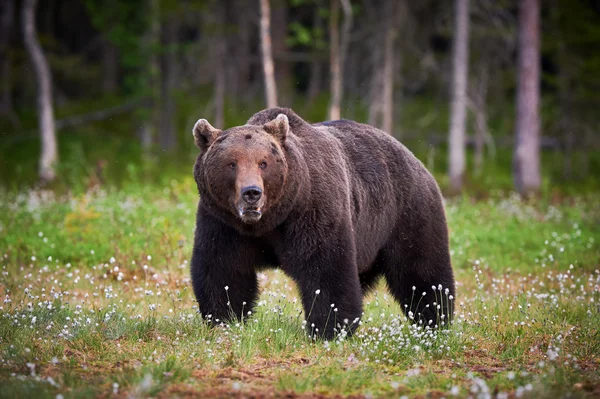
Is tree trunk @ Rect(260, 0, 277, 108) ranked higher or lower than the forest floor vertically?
higher

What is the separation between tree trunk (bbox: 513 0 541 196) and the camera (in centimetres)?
1938

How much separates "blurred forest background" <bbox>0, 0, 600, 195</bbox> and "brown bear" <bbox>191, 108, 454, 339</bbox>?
9.10m

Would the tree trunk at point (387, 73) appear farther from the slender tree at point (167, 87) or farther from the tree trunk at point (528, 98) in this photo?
the slender tree at point (167, 87)

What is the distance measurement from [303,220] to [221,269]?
79cm

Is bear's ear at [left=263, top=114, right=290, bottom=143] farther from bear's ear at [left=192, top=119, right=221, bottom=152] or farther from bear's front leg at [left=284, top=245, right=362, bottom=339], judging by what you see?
bear's front leg at [left=284, top=245, right=362, bottom=339]

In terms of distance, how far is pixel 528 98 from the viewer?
63.7 ft

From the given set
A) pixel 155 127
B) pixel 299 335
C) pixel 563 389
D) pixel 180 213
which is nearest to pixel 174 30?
pixel 155 127

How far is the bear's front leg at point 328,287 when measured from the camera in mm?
5652

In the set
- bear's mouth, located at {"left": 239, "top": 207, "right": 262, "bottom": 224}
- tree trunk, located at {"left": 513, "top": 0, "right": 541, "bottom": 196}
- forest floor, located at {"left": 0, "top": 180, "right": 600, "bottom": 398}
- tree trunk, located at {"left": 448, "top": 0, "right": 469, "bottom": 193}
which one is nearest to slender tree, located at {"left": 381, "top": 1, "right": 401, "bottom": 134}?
tree trunk, located at {"left": 448, "top": 0, "right": 469, "bottom": 193}

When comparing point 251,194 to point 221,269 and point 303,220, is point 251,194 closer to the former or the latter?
point 303,220

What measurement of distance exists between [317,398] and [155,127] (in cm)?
2391

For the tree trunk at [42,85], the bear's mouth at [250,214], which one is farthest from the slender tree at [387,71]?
the bear's mouth at [250,214]

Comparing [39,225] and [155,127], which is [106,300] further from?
[155,127]

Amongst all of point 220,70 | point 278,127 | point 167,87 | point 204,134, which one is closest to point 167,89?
point 167,87
